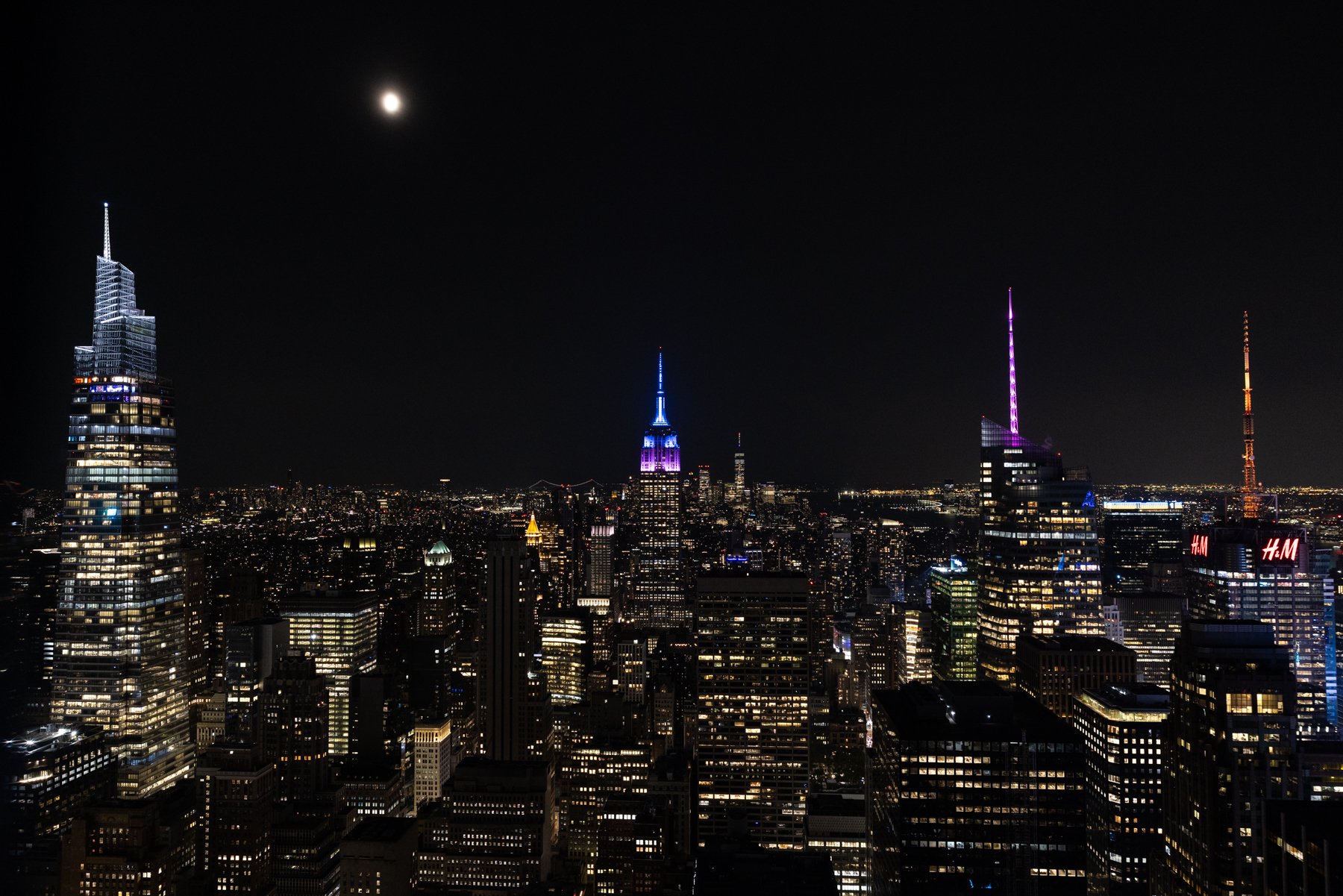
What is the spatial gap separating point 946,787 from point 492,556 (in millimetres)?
13355

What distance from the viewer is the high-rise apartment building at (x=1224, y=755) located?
23.8 feet

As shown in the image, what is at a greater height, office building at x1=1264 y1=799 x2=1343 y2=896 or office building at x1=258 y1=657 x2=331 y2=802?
office building at x1=1264 y1=799 x2=1343 y2=896

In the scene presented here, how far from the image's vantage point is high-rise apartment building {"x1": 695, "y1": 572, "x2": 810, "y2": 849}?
15.4m

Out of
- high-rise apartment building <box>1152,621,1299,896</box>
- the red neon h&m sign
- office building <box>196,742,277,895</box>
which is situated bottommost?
office building <box>196,742,277,895</box>

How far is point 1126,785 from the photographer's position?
1095 centimetres

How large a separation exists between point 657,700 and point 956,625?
732 centimetres

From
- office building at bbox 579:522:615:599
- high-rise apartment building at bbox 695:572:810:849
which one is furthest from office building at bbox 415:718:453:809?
office building at bbox 579:522:615:599

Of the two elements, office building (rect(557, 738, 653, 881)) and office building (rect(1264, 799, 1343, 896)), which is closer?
office building (rect(1264, 799, 1343, 896))

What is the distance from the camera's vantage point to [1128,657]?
15.2 m

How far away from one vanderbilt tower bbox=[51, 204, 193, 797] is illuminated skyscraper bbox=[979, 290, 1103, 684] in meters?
15.6

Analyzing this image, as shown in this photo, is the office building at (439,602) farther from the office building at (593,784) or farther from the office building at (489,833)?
the office building at (489,833)

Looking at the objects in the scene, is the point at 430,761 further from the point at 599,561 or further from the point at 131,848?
the point at 599,561

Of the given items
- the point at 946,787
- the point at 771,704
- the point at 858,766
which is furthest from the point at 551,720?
the point at 946,787

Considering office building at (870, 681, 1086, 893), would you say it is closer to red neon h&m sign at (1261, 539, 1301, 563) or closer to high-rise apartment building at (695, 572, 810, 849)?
high-rise apartment building at (695, 572, 810, 849)
